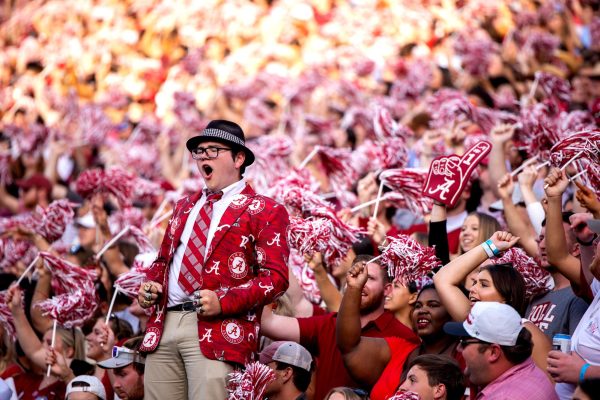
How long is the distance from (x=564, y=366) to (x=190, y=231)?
189 cm

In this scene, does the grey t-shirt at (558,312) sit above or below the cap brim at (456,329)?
below

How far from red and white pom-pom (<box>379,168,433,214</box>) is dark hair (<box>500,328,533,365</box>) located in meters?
2.10

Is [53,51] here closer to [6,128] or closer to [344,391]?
[6,128]

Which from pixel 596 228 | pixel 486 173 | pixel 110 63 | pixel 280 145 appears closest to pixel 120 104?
pixel 110 63

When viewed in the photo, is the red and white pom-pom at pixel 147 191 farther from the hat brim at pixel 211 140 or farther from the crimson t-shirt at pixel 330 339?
the hat brim at pixel 211 140

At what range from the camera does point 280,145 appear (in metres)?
8.90

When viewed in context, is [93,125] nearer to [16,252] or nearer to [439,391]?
[16,252]

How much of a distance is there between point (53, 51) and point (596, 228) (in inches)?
551

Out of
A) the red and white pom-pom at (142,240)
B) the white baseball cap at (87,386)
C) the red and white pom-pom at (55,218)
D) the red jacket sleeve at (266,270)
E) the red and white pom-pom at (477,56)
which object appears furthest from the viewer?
the red and white pom-pom at (477,56)

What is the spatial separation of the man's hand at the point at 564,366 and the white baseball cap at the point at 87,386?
288 centimetres

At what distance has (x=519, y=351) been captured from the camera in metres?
4.87

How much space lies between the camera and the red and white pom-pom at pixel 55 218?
8.02 metres

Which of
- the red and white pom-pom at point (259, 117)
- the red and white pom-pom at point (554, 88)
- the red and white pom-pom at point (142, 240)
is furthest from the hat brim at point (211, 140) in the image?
the red and white pom-pom at point (259, 117)

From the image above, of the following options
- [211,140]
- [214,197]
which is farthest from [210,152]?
[214,197]
